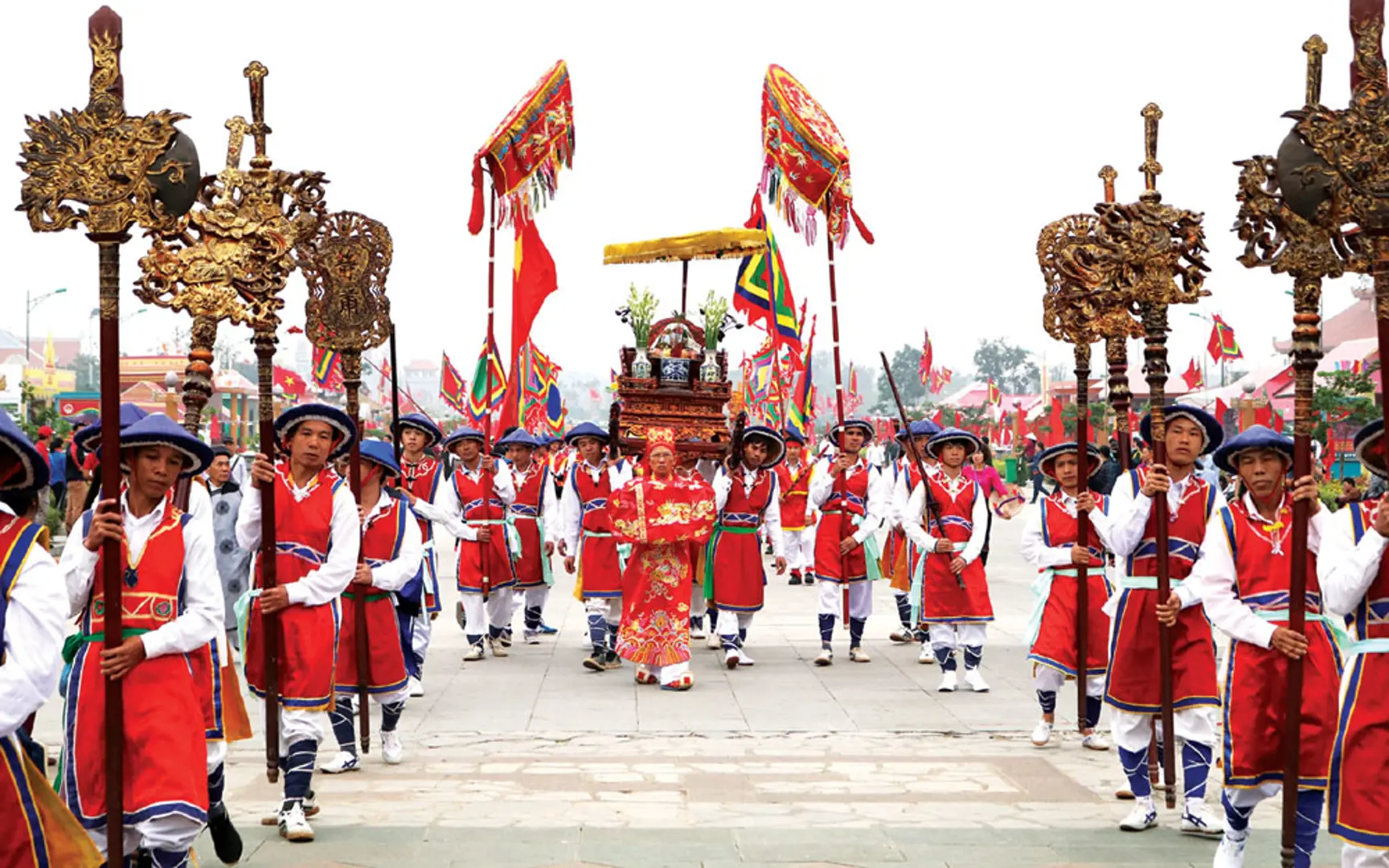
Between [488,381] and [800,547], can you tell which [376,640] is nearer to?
[488,381]

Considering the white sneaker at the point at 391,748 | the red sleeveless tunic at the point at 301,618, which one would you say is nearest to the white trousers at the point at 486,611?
the white sneaker at the point at 391,748

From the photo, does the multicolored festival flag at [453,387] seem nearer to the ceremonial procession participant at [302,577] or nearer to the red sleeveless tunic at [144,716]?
the ceremonial procession participant at [302,577]

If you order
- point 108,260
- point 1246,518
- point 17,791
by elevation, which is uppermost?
point 108,260

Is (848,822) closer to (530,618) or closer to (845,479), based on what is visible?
(845,479)

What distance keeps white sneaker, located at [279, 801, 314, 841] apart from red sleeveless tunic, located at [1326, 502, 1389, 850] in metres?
4.34

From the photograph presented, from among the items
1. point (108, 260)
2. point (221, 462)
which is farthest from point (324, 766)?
point (108, 260)

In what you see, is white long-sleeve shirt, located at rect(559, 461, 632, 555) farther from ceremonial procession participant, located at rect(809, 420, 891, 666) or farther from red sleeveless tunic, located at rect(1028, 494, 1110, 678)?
red sleeveless tunic, located at rect(1028, 494, 1110, 678)

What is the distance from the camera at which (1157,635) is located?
281 inches

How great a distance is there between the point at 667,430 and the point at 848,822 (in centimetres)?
506

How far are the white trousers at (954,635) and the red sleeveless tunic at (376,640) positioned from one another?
454 cm

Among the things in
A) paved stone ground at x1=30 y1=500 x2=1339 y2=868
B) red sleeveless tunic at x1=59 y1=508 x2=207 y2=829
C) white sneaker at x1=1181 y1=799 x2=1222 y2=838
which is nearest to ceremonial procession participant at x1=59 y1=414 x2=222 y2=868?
red sleeveless tunic at x1=59 y1=508 x2=207 y2=829

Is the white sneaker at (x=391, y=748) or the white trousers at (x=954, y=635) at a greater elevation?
the white trousers at (x=954, y=635)

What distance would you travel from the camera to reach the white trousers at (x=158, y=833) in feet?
15.9

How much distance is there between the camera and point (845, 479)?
12922mm
